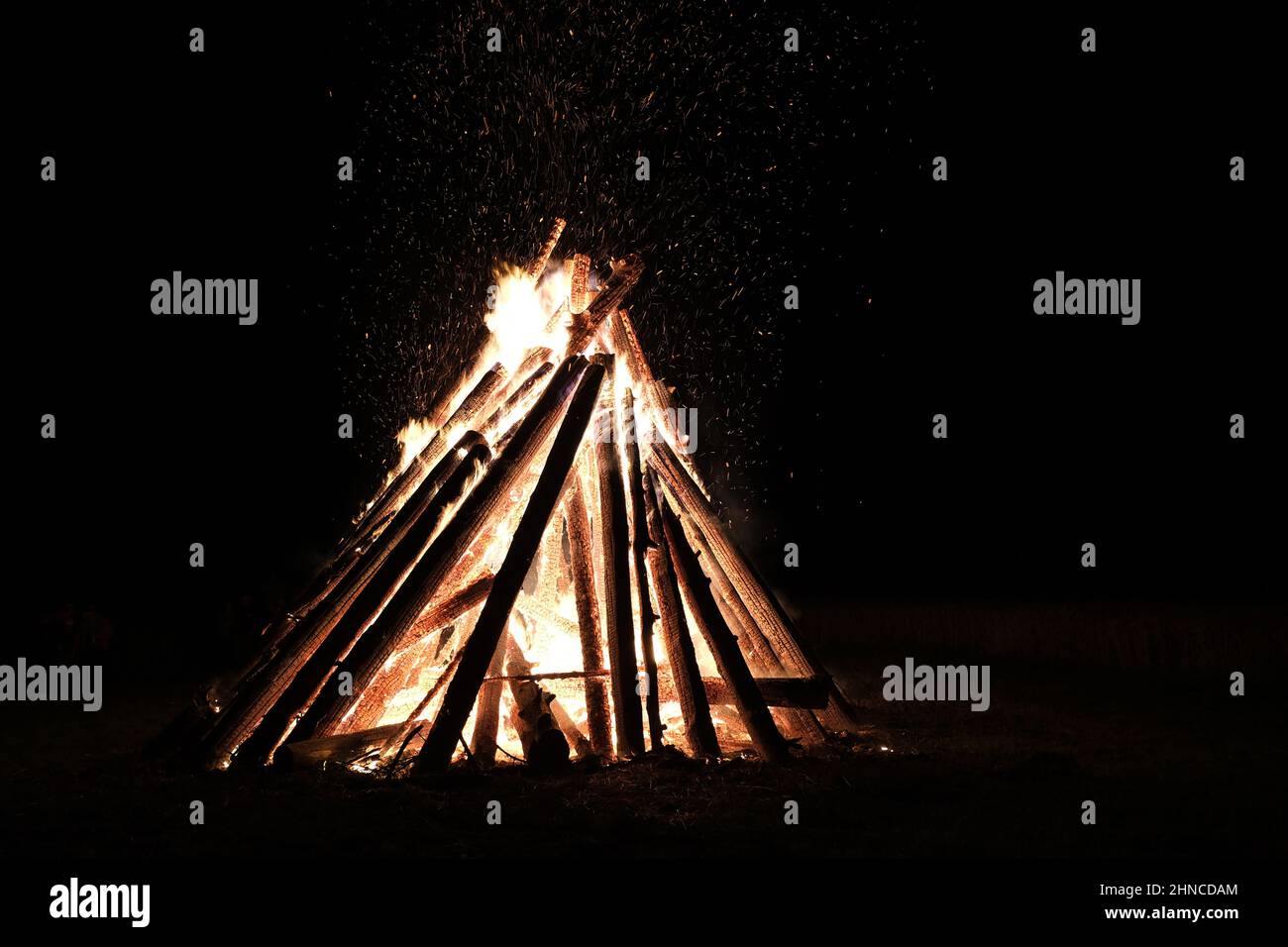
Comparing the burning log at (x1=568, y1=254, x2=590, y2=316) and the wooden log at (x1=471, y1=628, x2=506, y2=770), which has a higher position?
the burning log at (x1=568, y1=254, x2=590, y2=316)

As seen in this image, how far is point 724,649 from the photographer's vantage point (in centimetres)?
965

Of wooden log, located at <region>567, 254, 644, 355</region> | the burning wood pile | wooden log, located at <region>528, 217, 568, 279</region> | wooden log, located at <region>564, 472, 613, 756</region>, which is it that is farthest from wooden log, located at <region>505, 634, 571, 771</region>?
wooden log, located at <region>528, 217, 568, 279</region>

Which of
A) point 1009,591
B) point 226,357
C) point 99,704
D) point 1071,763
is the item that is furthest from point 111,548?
point 1071,763

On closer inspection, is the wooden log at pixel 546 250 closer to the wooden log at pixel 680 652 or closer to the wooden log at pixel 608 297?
the wooden log at pixel 608 297

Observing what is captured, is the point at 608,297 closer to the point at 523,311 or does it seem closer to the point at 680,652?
the point at 523,311

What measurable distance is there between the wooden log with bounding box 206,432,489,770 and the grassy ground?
508 mm

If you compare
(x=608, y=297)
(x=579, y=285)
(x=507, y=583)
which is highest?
(x=579, y=285)

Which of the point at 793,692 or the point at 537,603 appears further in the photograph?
the point at 537,603

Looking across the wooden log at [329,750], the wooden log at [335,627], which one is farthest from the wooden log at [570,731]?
the wooden log at [335,627]

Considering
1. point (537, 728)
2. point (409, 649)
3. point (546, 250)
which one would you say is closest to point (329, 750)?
point (537, 728)

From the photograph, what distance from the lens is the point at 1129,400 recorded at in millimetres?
25906

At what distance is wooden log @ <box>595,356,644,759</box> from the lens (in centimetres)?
927

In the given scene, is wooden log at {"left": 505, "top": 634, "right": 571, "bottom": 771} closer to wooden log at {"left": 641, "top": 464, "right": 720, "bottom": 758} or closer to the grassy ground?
the grassy ground

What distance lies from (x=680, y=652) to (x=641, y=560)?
2.99 feet
